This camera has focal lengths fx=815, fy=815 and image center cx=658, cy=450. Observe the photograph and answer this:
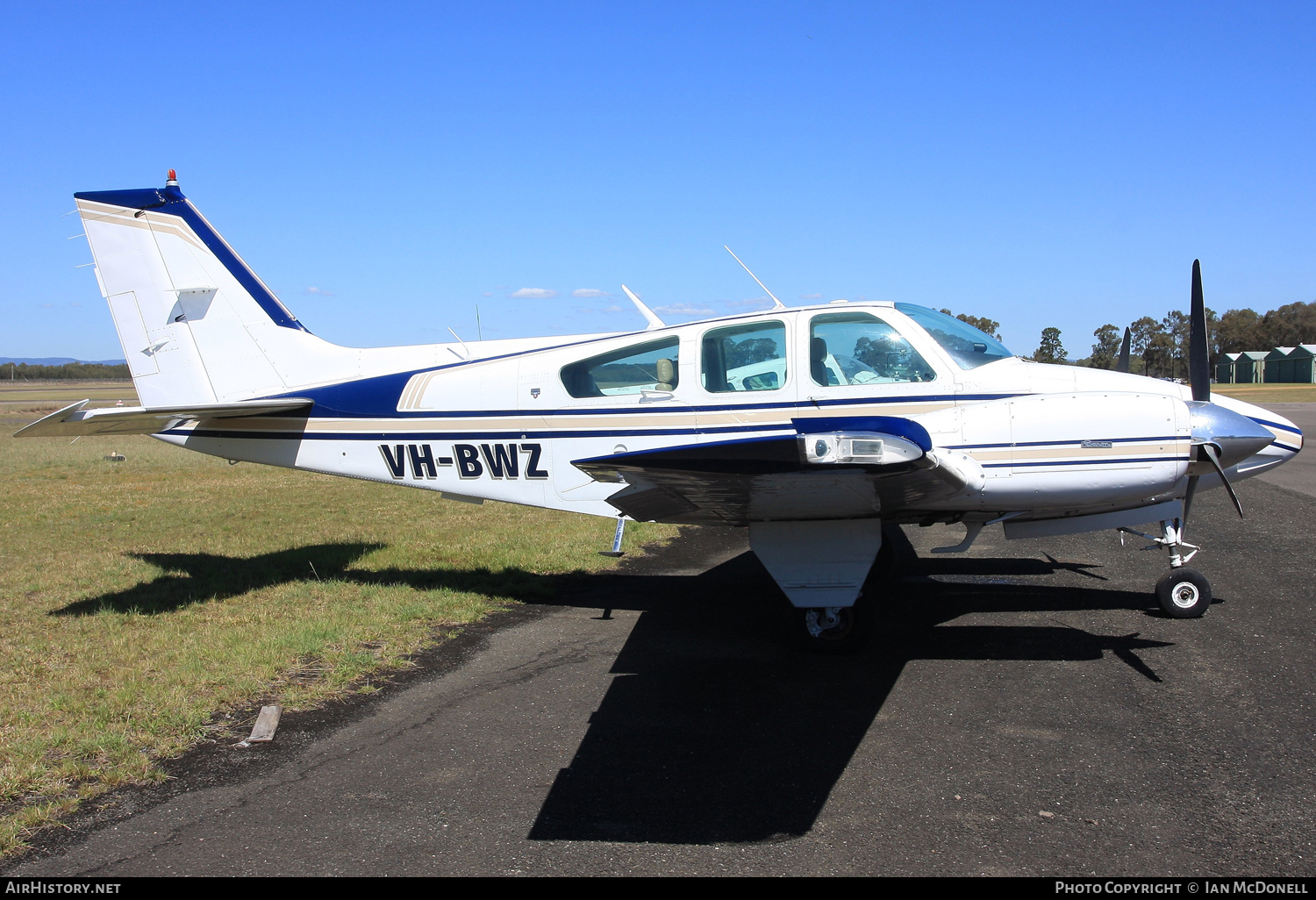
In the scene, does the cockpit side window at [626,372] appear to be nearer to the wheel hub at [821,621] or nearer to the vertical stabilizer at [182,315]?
the wheel hub at [821,621]

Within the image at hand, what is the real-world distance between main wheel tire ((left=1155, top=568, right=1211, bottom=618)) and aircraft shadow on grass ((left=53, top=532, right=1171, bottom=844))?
0.41 meters

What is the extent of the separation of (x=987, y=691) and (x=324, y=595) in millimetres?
5695

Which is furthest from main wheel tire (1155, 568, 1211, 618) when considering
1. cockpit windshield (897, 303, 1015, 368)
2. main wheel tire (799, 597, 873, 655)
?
main wheel tire (799, 597, 873, 655)

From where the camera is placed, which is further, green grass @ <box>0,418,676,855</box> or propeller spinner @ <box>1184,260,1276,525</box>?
propeller spinner @ <box>1184,260,1276,525</box>

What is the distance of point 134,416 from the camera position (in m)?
6.76

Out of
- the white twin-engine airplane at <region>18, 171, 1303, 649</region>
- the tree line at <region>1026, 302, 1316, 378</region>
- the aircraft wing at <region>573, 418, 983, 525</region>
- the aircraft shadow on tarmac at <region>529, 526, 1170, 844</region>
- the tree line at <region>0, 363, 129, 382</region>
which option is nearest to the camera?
the aircraft shadow on tarmac at <region>529, 526, 1170, 844</region>

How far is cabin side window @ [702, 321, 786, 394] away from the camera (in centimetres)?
622

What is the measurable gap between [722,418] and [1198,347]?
3.46 metres

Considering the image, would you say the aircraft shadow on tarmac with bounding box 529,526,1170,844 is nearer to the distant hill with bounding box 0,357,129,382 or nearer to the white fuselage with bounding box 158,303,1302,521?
the white fuselage with bounding box 158,303,1302,521

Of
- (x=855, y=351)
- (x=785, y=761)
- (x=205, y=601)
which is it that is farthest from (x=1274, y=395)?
(x=205, y=601)

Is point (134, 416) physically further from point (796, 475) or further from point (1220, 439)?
point (1220, 439)

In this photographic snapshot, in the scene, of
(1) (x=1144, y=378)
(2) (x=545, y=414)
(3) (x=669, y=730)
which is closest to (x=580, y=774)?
(3) (x=669, y=730)

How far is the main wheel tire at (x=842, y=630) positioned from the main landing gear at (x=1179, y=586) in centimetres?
225

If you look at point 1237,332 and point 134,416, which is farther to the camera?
point 1237,332
